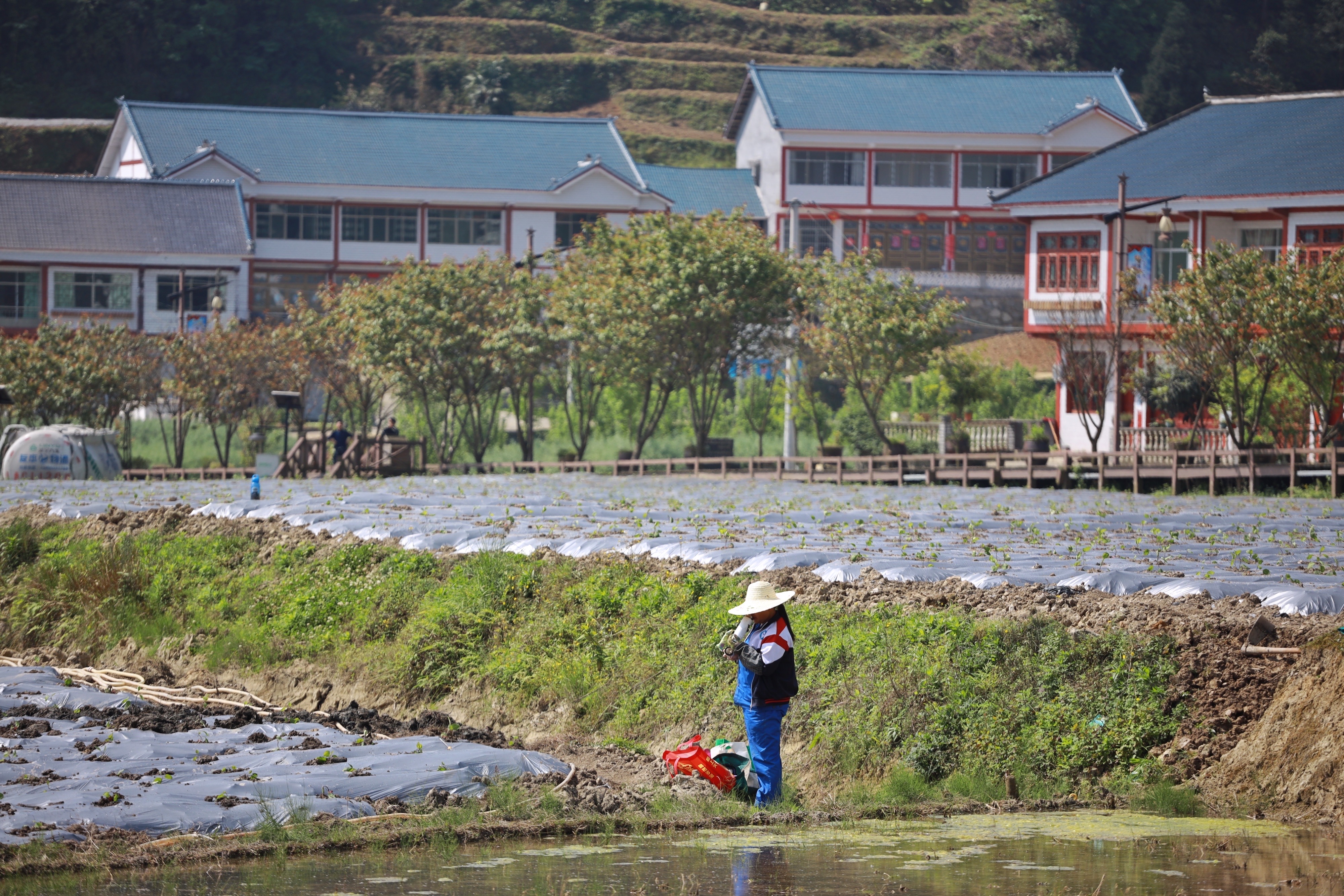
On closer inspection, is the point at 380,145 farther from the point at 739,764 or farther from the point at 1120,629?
the point at 739,764

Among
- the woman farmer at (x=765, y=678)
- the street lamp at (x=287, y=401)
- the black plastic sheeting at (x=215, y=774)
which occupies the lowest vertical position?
the black plastic sheeting at (x=215, y=774)

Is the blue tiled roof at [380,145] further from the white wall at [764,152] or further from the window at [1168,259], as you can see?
the window at [1168,259]

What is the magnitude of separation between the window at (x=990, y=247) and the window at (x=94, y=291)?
3153 centimetres

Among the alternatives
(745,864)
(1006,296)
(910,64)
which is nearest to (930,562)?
(745,864)

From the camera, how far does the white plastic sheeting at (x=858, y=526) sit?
47.9ft

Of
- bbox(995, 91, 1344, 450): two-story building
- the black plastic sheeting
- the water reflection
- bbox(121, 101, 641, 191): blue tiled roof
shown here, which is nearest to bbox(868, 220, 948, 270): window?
bbox(121, 101, 641, 191): blue tiled roof

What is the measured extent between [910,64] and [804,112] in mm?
30133

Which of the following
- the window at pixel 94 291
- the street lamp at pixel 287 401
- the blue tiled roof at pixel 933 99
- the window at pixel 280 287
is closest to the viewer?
the street lamp at pixel 287 401

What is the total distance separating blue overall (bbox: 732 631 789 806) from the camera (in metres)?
10.3

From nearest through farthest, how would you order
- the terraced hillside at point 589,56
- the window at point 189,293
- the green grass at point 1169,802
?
the green grass at point 1169,802 → the window at point 189,293 → the terraced hillside at point 589,56

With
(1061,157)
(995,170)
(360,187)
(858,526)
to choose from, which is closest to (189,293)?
(360,187)

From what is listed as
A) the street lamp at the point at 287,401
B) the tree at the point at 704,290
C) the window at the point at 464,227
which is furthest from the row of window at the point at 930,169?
the street lamp at the point at 287,401

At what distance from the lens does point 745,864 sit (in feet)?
27.6

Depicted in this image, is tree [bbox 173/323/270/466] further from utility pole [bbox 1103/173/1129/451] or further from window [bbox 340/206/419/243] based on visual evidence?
utility pole [bbox 1103/173/1129/451]
